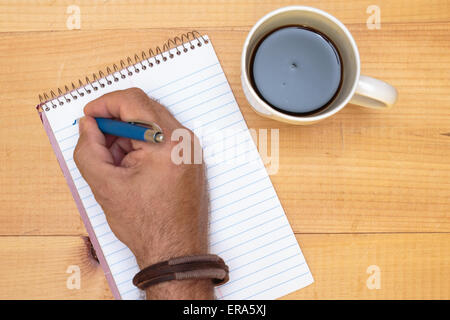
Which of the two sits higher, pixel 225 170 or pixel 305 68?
pixel 305 68

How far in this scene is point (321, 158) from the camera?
0.61 metres

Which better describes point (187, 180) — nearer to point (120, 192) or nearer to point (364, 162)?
point (120, 192)

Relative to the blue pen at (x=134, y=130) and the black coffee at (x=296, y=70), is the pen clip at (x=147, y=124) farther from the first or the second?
the black coffee at (x=296, y=70)

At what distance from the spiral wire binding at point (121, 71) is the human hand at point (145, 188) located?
0.16 feet

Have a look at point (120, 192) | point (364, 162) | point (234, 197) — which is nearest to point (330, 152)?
point (364, 162)

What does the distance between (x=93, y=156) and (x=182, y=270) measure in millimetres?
206

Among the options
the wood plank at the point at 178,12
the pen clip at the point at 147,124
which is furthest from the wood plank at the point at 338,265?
the wood plank at the point at 178,12

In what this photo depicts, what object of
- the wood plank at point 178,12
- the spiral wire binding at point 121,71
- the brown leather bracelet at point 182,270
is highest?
the wood plank at point 178,12

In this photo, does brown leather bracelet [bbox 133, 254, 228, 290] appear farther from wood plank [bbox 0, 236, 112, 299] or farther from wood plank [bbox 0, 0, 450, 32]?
wood plank [bbox 0, 0, 450, 32]

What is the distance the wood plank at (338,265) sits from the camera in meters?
0.61

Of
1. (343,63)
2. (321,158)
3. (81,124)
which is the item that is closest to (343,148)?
(321,158)

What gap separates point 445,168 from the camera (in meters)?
0.61

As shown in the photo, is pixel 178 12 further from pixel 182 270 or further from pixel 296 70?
pixel 182 270

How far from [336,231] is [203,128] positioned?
10.3 inches
